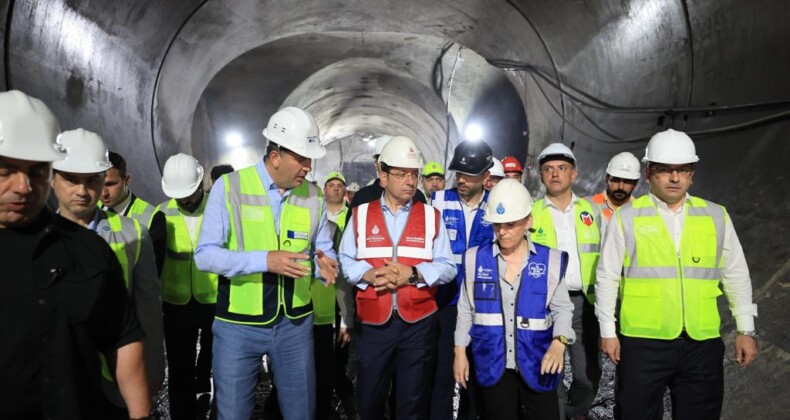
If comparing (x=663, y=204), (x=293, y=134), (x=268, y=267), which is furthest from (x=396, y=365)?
(x=663, y=204)

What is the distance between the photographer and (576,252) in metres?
3.69

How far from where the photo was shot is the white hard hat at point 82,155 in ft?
7.76

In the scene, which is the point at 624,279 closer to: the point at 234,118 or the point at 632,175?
the point at 632,175

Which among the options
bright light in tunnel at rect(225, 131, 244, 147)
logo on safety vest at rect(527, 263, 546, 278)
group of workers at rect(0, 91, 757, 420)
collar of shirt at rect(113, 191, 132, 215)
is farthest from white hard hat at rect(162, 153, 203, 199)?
bright light in tunnel at rect(225, 131, 244, 147)

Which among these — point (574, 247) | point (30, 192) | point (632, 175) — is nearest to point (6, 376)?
→ point (30, 192)

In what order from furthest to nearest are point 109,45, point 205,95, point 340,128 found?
point 340,128 < point 205,95 < point 109,45

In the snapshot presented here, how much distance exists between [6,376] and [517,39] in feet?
25.5

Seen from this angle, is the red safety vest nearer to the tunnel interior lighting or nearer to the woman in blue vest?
the woman in blue vest

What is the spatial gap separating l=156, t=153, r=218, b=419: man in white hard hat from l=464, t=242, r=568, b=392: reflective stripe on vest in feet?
6.15

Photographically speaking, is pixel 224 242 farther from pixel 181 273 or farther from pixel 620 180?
pixel 620 180

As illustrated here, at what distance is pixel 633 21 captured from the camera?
19.1 ft

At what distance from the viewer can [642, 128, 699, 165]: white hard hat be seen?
2861 mm

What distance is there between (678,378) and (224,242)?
8.24 ft

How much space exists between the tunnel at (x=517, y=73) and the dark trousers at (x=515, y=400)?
203 centimetres
